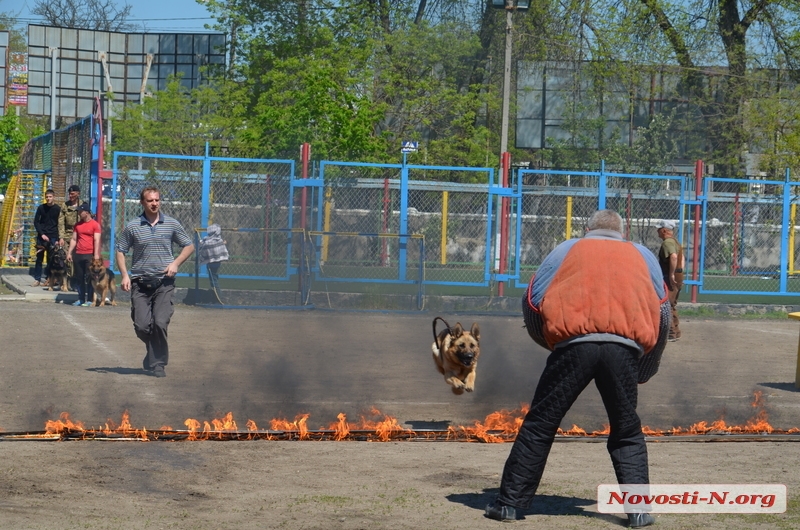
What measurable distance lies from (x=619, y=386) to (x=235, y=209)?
48.6 ft

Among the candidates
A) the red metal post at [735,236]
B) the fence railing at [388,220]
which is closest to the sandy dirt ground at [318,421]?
the fence railing at [388,220]

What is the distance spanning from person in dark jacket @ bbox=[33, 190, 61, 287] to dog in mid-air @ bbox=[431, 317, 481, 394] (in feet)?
43.2

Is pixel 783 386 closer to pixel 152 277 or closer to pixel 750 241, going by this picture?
pixel 152 277

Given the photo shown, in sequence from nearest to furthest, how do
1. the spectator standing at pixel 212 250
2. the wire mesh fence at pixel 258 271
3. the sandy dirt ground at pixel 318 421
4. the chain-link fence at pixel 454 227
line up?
the sandy dirt ground at pixel 318 421
the spectator standing at pixel 212 250
the wire mesh fence at pixel 258 271
the chain-link fence at pixel 454 227

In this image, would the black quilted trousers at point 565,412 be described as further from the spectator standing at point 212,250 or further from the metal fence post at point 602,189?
the metal fence post at point 602,189

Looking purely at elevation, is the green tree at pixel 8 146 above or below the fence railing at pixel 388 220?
above

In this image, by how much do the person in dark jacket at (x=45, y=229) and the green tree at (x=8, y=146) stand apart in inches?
856

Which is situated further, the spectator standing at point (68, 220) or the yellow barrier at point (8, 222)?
the yellow barrier at point (8, 222)

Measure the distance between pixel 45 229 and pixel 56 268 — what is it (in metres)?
1.04

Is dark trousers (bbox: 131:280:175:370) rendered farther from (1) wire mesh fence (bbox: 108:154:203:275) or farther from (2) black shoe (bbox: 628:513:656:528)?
(1) wire mesh fence (bbox: 108:154:203:275)

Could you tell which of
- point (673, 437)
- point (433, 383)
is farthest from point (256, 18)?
point (673, 437)

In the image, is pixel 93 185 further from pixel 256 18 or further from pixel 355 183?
pixel 256 18

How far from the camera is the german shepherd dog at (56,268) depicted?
20.2 meters

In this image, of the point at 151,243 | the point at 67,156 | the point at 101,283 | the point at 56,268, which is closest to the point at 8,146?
the point at 67,156
